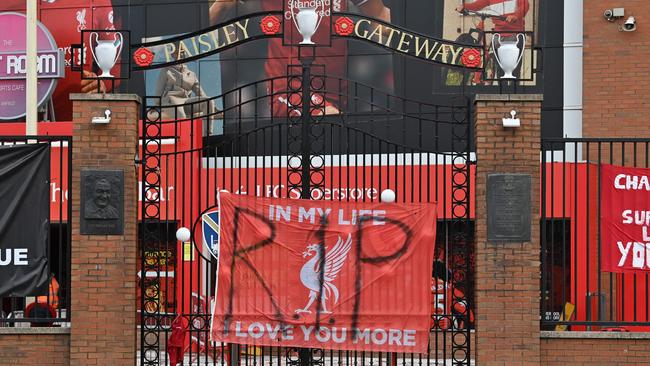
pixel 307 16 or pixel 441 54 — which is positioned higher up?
pixel 307 16

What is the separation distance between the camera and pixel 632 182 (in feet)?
40.1

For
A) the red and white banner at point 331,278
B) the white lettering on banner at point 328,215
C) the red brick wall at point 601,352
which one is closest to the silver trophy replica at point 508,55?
the red and white banner at point 331,278

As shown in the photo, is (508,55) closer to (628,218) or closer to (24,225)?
(628,218)

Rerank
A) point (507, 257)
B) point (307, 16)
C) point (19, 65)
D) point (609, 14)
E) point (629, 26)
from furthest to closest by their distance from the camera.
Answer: point (19, 65)
point (609, 14)
point (629, 26)
point (307, 16)
point (507, 257)

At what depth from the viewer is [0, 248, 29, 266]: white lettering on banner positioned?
40.2ft

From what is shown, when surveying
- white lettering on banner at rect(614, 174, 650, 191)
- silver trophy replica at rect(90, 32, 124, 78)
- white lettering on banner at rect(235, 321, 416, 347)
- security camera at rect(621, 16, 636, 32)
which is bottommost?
white lettering on banner at rect(235, 321, 416, 347)

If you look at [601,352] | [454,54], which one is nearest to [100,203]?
[454,54]

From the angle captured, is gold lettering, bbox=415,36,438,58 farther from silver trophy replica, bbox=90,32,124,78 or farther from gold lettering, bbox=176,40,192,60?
silver trophy replica, bbox=90,32,124,78

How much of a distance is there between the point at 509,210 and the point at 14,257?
5342 mm

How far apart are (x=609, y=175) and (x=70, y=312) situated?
5975 millimetres

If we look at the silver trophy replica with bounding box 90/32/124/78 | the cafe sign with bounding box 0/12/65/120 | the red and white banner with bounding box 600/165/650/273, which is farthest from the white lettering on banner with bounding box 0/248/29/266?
the cafe sign with bounding box 0/12/65/120

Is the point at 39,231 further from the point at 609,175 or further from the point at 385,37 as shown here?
the point at 609,175

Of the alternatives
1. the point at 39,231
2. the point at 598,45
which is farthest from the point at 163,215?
the point at 598,45

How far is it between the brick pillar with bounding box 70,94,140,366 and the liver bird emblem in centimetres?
185
